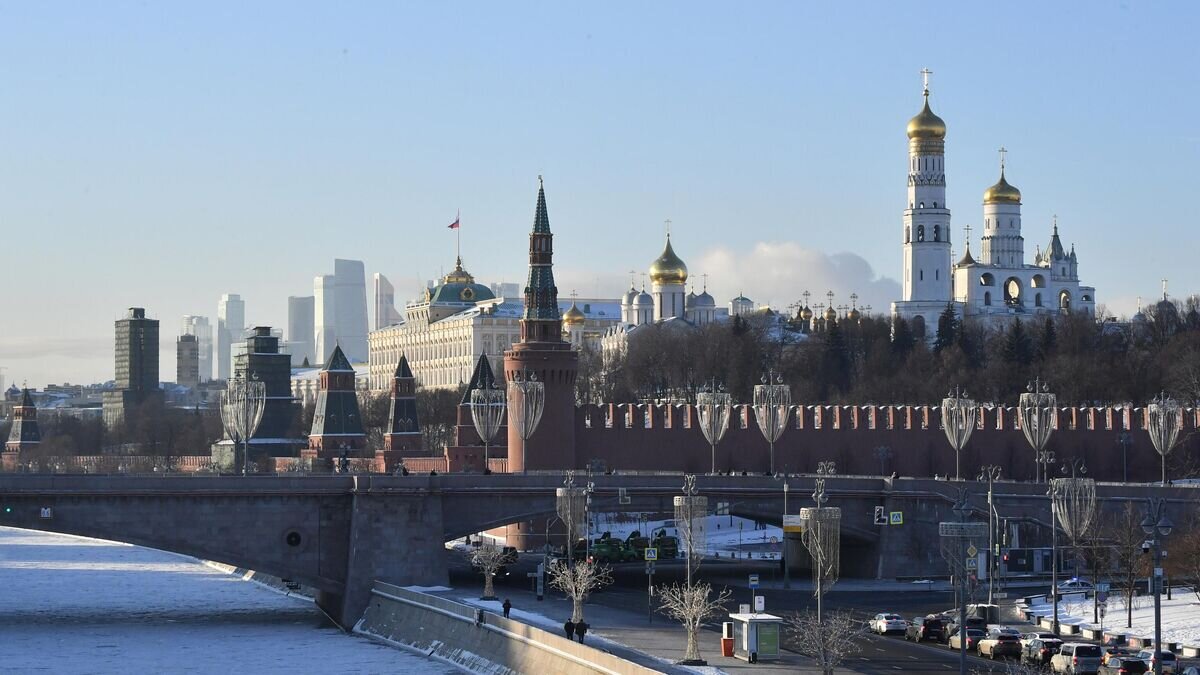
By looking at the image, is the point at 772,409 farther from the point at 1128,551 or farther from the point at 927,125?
the point at 927,125

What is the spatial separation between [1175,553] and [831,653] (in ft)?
61.2

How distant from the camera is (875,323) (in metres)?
142

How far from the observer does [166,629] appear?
64.7 meters

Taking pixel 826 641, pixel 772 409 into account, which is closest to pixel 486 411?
pixel 772 409

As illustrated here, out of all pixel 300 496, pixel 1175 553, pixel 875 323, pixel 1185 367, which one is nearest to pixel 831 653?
pixel 1175 553

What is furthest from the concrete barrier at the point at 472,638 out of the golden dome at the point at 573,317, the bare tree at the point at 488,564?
the golden dome at the point at 573,317

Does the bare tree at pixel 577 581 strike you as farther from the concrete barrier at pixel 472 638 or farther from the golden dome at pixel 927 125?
the golden dome at pixel 927 125

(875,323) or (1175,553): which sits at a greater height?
(875,323)

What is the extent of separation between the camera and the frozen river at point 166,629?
57312mm

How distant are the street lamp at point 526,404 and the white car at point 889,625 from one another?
1427 inches

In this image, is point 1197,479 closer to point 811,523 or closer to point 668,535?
point 668,535

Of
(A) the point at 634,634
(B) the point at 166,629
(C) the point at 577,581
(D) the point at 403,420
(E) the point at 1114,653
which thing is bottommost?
(B) the point at 166,629

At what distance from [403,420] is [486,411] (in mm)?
21920

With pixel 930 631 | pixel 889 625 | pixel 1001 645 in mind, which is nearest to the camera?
pixel 1001 645
